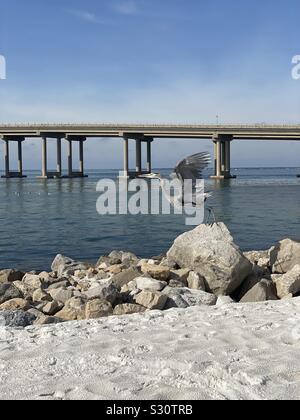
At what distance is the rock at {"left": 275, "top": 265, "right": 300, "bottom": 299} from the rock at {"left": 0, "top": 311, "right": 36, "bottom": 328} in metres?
4.25

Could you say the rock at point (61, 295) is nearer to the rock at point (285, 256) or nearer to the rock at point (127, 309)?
the rock at point (127, 309)

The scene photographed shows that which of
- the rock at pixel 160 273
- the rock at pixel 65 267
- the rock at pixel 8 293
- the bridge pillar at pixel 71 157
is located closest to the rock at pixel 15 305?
the rock at pixel 8 293

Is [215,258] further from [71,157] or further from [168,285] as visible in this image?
[71,157]

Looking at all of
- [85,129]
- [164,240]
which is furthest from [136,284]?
[85,129]

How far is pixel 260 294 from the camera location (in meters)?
8.06

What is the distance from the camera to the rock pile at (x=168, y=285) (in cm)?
695

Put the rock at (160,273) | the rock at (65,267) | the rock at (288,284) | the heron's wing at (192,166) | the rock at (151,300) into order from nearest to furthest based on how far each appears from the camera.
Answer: the rock at (151,300) → the rock at (288,284) → the rock at (160,273) → the heron's wing at (192,166) → the rock at (65,267)

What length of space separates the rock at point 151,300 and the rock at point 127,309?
0.20 meters

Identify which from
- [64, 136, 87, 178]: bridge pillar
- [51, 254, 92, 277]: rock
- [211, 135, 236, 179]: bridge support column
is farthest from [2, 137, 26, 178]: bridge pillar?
[51, 254, 92, 277]: rock

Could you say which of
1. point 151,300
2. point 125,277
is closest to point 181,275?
point 125,277

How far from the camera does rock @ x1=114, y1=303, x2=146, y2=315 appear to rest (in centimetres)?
684

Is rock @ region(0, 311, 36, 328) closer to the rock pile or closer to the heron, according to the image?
the rock pile

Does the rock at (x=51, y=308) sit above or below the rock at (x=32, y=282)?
above

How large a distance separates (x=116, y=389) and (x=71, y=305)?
129 inches
